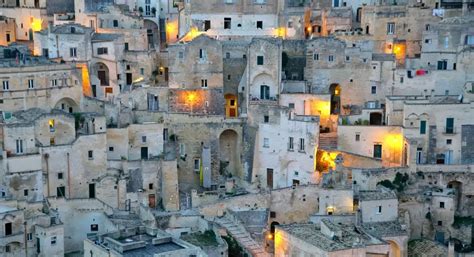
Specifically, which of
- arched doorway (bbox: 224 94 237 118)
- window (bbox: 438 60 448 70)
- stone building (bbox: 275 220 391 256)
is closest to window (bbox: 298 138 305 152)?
stone building (bbox: 275 220 391 256)

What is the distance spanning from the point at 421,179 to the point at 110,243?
16.7 m

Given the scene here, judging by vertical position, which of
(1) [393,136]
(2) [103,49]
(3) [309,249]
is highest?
(2) [103,49]

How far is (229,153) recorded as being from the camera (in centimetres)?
5753

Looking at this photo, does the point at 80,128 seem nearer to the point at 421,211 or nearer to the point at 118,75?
the point at 118,75

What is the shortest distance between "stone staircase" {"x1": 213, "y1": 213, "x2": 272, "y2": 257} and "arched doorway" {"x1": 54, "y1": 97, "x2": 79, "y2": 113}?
37.8ft

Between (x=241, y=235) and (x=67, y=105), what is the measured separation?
44.1ft

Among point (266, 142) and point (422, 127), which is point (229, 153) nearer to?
point (266, 142)

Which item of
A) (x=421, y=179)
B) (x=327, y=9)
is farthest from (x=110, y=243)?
(x=327, y=9)

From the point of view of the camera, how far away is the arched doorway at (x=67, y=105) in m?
56.2

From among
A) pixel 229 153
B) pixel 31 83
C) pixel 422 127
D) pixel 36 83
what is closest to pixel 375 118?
pixel 422 127

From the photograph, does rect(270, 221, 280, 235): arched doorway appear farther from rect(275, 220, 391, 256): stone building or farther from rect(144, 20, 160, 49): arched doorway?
rect(144, 20, 160, 49): arched doorway

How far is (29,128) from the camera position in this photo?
50000mm

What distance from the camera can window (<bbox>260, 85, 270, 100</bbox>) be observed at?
5775cm

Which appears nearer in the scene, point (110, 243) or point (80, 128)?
point (110, 243)
